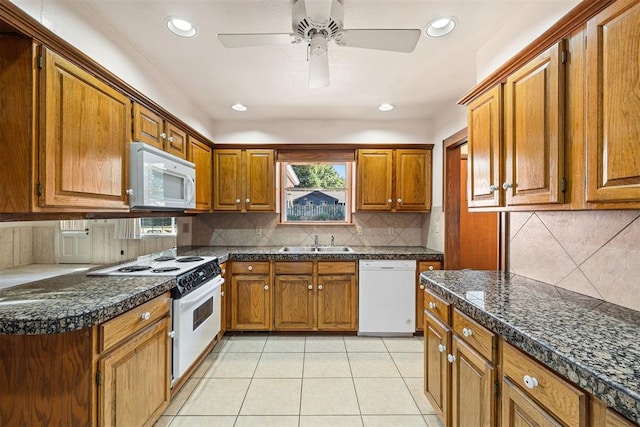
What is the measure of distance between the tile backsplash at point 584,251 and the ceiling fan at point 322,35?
4.17ft

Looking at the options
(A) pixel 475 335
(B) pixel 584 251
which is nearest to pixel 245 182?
(A) pixel 475 335

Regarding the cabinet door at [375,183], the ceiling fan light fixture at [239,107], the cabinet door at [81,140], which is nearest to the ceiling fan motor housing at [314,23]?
the cabinet door at [81,140]

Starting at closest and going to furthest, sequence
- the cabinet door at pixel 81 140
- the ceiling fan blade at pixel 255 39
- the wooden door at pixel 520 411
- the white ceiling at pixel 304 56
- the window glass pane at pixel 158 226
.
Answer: the wooden door at pixel 520 411 → the cabinet door at pixel 81 140 → the ceiling fan blade at pixel 255 39 → the white ceiling at pixel 304 56 → the window glass pane at pixel 158 226

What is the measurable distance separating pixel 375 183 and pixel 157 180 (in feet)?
7.54

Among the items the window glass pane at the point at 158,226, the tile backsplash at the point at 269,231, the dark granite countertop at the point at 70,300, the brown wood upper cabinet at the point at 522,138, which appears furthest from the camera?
the tile backsplash at the point at 269,231

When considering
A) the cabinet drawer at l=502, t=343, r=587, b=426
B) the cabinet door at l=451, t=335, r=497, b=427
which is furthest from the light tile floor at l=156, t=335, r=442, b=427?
the cabinet drawer at l=502, t=343, r=587, b=426

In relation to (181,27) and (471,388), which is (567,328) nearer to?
(471,388)

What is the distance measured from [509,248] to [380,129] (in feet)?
6.96

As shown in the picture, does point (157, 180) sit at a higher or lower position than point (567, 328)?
higher

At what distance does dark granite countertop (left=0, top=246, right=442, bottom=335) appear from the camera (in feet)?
3.93

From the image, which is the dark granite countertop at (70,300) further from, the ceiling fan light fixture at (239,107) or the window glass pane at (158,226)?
the ceiling fan light fixture at (239,107)

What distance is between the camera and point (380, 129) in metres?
3.65

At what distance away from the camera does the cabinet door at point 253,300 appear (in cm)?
321

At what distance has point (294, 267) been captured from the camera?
320 cm
